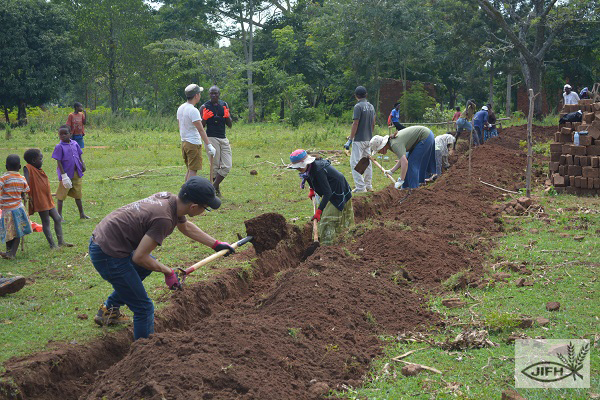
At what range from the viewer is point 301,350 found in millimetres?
5082

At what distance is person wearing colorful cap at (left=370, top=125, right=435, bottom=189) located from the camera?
36.7 ft

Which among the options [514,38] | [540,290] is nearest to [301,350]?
[540,290]

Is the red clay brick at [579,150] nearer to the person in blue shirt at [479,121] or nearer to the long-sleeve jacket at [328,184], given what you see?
the long-sleeve jacket at [328,184]

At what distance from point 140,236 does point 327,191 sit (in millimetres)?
3405

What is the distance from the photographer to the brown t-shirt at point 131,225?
16.9ft

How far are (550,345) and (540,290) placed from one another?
1.63 m

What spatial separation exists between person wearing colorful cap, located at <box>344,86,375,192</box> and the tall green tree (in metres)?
24.3

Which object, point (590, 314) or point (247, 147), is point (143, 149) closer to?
point (247, 147)

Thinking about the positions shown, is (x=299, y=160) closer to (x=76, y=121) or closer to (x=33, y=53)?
(x=76, y=121)

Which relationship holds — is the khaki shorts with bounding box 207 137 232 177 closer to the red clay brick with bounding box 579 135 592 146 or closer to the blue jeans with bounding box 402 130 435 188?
the blue jeans with bounding box 402 130 435 188

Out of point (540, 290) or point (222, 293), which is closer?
point (540, 290)

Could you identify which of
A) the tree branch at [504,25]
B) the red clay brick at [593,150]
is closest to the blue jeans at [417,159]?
the red clay brick at [593,150]

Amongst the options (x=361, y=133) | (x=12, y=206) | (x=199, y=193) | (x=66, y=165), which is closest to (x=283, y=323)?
(x=199, y=193)

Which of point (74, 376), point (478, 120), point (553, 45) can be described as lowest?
point (74, 376)
